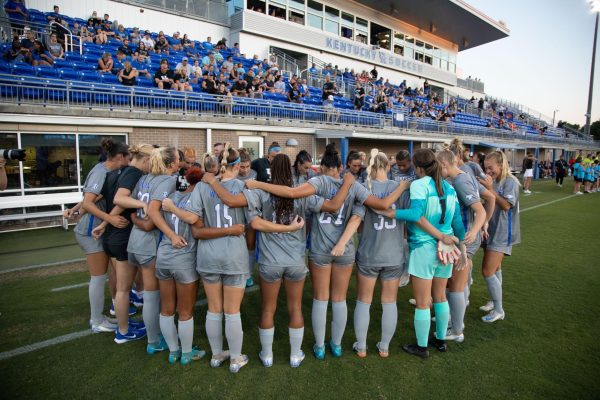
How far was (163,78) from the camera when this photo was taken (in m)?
12.5

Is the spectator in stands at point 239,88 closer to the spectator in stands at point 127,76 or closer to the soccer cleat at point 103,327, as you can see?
the spectator in stands at point 127,76

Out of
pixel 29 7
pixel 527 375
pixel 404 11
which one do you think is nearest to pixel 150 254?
pixel 527 375

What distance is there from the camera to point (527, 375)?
3.26 metres

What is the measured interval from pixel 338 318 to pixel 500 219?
7.65 feet

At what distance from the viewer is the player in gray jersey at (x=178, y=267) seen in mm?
3150

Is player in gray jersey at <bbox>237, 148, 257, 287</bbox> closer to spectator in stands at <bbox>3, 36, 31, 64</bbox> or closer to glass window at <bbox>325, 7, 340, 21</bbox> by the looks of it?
spectator in stands at <bbox>3, 36, 31, 64</bbox>

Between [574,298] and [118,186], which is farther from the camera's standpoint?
[574,298]

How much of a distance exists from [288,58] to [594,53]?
40587 millimetres

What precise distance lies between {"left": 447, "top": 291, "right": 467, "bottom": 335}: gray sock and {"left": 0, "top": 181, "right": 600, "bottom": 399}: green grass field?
7.6 inches

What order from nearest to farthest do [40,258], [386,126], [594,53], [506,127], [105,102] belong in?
[40,258]
[105,102]
[386,126]
[506,127]
[594,53]

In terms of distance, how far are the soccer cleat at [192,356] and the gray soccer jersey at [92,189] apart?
1.65 meters

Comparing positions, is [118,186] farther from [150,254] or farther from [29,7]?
[29,7]

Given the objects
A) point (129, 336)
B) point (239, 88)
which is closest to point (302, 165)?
point (129, 336)

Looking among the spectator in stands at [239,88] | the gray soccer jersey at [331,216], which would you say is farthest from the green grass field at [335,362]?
the spectator in stands at [239,88]
